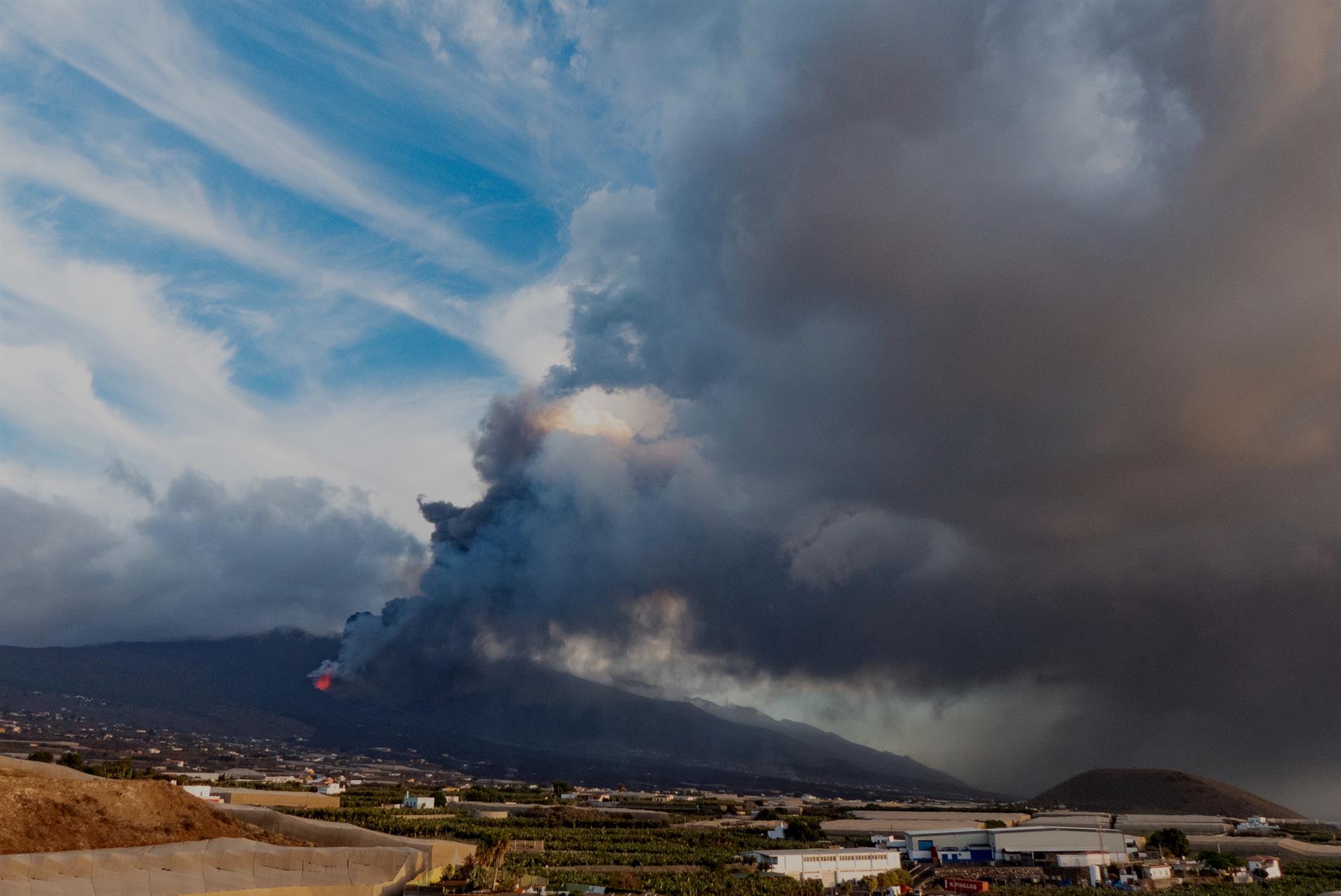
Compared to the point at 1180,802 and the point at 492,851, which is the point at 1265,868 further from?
the point at 1180,802

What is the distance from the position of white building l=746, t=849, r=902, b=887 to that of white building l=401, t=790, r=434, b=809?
151 ft

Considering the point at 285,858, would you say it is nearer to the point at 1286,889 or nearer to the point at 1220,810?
the point at 1286,889

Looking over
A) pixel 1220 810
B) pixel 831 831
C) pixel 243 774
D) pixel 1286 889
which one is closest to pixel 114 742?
pixel 243 774

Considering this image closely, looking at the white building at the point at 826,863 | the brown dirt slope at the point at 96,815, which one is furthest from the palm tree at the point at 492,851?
the white building at the point at 826,863

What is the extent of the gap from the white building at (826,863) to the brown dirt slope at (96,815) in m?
37.8

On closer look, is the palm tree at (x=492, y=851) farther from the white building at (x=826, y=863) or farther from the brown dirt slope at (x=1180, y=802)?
the brown dirt slope at (x=1180, y=802)

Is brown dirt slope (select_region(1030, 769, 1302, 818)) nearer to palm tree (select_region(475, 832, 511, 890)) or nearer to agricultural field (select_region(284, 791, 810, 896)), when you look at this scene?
agricultural field (select_region(284, 791, 810, 896))

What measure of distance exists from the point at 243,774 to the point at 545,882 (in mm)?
106636

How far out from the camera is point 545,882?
5959 centimetres

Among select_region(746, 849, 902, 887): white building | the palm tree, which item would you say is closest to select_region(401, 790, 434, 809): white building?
the palm tree

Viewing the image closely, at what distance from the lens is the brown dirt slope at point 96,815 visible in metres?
45.1

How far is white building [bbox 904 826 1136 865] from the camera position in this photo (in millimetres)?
82125

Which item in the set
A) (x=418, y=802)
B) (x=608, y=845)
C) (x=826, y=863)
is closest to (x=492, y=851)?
(x=608, y=845)

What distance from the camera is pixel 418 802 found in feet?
346
